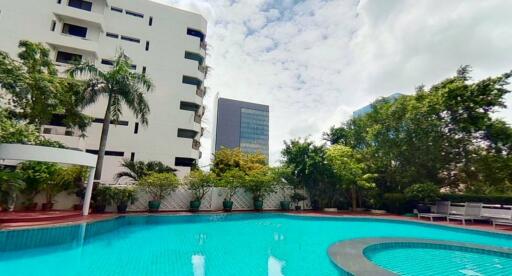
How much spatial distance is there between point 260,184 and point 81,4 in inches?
841

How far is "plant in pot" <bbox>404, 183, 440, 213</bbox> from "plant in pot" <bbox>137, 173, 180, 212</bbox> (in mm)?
14249

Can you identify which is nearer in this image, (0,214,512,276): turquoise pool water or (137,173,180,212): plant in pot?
(0,214,512,276): turquoise pool water

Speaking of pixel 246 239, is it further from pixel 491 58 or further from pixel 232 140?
pixel 232 140

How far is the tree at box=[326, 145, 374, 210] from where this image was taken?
709 inches

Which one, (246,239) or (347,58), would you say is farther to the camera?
(347,58)

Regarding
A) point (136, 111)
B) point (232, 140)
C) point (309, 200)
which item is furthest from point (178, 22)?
point (232, 140)

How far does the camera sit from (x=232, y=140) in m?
95.3

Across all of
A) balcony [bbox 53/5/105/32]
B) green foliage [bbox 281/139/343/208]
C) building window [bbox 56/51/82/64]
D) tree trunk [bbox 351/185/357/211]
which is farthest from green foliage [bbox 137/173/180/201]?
balcony [bbox 53/5/105/32]

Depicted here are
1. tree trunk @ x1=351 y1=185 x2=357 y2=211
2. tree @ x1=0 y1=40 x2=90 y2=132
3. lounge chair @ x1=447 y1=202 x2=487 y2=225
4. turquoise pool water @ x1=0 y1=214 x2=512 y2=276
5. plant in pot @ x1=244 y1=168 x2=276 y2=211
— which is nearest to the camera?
turquoise pool water @ x1=0 y1=214 x2=512 y2=276

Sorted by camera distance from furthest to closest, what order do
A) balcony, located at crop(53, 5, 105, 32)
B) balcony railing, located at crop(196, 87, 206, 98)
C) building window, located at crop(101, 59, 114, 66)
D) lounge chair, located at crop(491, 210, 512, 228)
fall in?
balcony railing, located at crop(196, 87, 206, 98)
building window, located at crop(101, 59, 114, 66)
balcony, located at crop(53, 5, 105, 32)
lounge chair, located at crop(491, 210, 512, 228)

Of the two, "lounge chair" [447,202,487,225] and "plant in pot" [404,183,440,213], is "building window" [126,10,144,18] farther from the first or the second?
"lounge chair" [447,202,487,225]

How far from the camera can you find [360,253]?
6.20 metres

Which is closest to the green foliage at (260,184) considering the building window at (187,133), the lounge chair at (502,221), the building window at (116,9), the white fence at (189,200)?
the white fence at (189,200)

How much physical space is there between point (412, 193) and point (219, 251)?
13.8 metres
